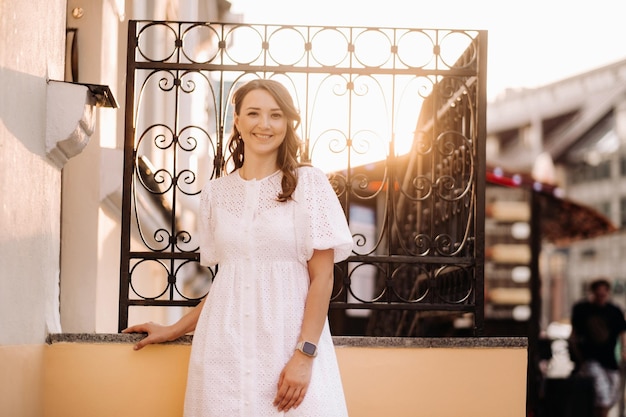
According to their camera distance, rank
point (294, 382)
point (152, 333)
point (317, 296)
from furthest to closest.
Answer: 1. point (152, 333)
2. point (317, 296)
3. point (294, 382)

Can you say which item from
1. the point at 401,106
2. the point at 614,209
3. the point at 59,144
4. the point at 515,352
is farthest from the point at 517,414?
the point at 614,209

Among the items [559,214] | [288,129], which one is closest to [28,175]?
[288,129]

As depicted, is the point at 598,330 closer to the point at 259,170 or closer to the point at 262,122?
the point at 259,170

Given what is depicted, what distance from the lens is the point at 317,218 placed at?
376 centimetres

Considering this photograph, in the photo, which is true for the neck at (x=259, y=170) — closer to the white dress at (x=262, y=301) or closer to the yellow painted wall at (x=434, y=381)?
the white dress at (x=262, y=301)

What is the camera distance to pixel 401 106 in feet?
16.8

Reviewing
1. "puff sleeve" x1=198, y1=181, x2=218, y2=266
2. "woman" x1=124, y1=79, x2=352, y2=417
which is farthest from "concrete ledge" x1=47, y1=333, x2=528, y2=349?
"woman" x1=124, y1=79, x2=352, y2=417

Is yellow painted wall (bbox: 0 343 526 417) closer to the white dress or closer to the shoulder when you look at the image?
the white dress

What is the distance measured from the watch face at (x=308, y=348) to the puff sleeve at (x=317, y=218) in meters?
0.31

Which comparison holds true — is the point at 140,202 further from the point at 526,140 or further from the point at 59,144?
the point at 526,140

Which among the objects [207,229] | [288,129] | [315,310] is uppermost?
[288,129]

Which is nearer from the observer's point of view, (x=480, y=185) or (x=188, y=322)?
(x=188, y=322)

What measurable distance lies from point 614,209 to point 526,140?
8.26 m

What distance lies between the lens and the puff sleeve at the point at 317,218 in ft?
12.3
